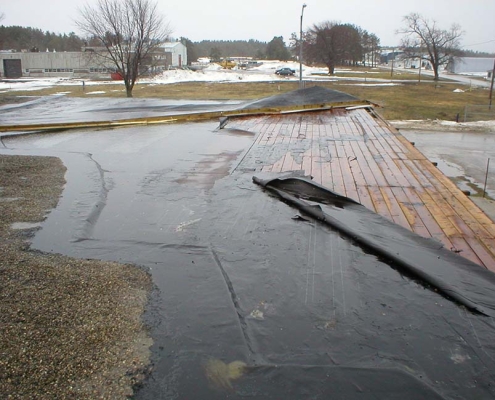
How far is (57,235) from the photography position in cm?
404

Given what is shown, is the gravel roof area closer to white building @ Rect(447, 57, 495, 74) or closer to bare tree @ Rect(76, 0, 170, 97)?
bare tree @ Rect(76, 0, 170, 97)

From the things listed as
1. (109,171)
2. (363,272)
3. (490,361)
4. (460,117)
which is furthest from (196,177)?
(460,117)

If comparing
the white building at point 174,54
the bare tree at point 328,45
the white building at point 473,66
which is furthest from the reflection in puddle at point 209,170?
the white building at point 473,66

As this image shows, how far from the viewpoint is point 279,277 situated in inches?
124

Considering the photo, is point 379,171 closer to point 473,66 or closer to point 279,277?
point 279,277

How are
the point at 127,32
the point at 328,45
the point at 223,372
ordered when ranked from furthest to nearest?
the point at 328,45 → the point at 127,32 → the point at 223,372

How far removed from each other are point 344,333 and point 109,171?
472 centimetres

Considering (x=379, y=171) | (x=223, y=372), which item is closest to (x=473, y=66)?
(x=379, y=171)

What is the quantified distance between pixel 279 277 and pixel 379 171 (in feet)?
10.3

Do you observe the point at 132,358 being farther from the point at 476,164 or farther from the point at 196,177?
the point at 476,164

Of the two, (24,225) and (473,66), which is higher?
(473,66)

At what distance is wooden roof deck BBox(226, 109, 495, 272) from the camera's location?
→ 382 cm

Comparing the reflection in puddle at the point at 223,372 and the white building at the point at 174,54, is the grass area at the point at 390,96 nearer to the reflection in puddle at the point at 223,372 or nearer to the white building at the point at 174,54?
the reflection in puddle at the point at 223,372

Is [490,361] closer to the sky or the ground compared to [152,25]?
closer to the ground
